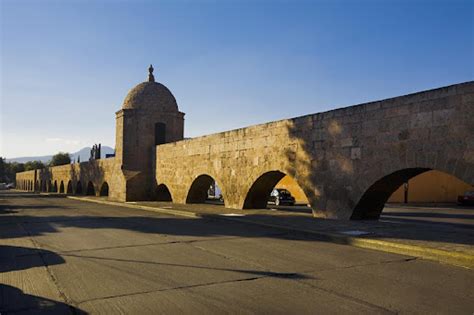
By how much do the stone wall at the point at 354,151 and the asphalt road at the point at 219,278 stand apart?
11.2 feet

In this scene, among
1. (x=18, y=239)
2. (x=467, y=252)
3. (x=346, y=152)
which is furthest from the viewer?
(x=346, y=152)

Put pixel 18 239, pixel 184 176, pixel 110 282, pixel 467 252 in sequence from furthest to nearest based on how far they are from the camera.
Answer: pixel 184 176, pixel 18 239, pixel 467 252, pixel 110 282

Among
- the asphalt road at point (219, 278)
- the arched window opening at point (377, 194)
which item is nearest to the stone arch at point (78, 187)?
the asphalt road at point (219, 278)

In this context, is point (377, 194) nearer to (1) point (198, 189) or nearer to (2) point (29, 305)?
(2) point (29, 305)

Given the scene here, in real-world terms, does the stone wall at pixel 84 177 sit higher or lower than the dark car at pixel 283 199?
higher

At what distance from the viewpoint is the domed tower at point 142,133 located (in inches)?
985

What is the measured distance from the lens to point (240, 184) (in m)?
16.9

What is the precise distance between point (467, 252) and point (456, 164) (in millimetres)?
3215

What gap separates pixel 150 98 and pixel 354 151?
16.4 m

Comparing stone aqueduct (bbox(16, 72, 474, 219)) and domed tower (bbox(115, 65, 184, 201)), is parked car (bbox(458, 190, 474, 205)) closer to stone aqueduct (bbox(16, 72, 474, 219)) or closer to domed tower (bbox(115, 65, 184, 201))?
stone aqueduct (bbox(16, 72, 474, 219))

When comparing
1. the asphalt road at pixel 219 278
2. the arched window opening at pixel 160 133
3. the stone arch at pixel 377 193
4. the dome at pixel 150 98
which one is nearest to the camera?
the asphalt road at pixel 219 278

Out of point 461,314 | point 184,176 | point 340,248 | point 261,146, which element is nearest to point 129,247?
point 340,248

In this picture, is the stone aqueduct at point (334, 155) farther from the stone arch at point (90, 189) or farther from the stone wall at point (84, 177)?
the stone arch at point (90, 189)

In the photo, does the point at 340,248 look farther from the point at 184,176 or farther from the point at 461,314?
the point at 184,176
